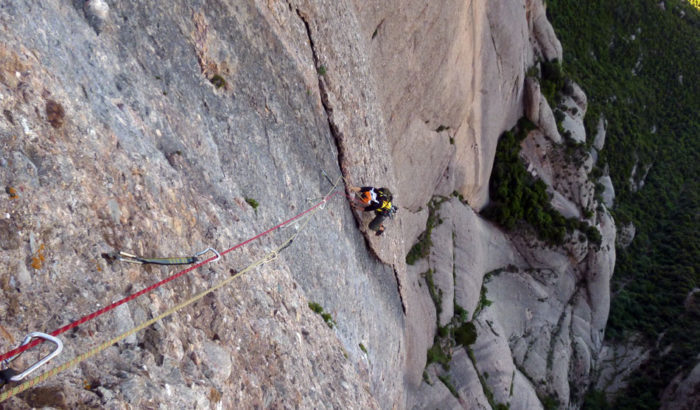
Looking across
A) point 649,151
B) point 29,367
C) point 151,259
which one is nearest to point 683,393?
point 649,151

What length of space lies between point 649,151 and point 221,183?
51921 mm

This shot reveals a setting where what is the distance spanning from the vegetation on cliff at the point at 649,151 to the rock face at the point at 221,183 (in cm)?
2263

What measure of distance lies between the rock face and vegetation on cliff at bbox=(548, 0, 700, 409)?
22.6 metres

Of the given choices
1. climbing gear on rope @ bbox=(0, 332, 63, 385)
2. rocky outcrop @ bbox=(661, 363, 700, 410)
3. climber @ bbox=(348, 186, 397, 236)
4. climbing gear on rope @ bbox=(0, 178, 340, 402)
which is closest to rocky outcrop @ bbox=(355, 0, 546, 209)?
climber @ bbox=(348, 186, 397, 236)

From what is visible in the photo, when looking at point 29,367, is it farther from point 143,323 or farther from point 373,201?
point 373,201

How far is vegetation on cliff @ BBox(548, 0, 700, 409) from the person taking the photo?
116 ft

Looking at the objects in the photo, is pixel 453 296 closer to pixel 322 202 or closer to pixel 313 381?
pixel 322 202

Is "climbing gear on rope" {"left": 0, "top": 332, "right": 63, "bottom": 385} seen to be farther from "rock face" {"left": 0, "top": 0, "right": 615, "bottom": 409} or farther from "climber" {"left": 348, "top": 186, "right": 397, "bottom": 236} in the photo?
"climber" {"left": 348, "top": 186, "right": 397, "bottom": 236}

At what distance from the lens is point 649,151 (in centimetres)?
4822

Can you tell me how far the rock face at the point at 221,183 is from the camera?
16.6ft

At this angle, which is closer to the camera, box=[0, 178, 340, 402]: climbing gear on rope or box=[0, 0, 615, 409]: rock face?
box=[0, 178, 340, 402]: climbing gear on rope

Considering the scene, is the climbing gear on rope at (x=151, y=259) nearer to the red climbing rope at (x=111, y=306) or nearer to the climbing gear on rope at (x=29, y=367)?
the red climbing rope at (x=111, y=306)

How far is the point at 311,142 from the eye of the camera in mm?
11547

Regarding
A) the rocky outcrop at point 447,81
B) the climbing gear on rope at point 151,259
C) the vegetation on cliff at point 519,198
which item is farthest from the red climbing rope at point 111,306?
the vegetation on cliff at point 519,198
